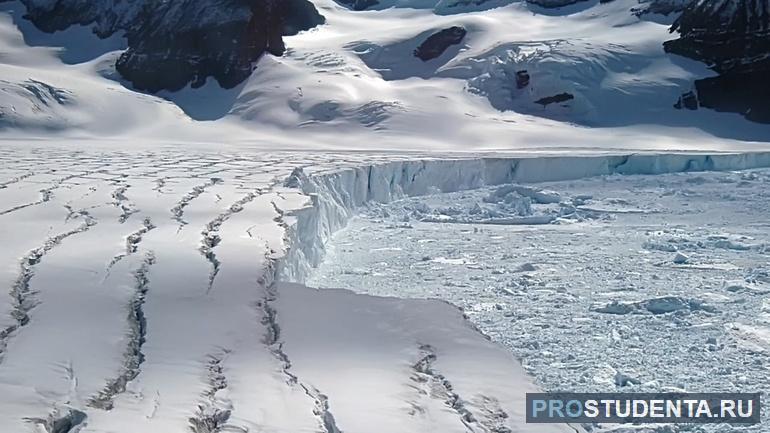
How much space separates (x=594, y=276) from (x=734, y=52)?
73.5ft

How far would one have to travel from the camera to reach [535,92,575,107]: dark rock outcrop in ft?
78.6

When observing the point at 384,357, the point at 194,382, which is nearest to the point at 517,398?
the point at 384,357

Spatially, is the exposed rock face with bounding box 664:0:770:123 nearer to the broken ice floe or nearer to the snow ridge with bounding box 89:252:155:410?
the broken ice floe

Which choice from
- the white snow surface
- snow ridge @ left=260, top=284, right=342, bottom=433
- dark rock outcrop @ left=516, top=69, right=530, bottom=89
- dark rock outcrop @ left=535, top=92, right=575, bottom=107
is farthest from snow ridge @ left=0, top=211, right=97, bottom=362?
dark rock outcrop @ left=516, top=69, right=530, bottom=89

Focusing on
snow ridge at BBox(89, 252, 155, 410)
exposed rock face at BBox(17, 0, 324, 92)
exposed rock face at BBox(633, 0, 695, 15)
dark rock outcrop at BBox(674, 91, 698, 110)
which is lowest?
snow ridge at BBox(89, 252, 155, 410)

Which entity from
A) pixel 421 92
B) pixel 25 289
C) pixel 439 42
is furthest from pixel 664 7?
pixel 25 289

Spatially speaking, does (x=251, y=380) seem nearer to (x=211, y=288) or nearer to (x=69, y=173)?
(x=211, y=288)

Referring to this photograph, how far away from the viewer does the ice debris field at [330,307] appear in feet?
9.04

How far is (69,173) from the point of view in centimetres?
898

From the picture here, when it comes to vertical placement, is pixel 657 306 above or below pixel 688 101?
below

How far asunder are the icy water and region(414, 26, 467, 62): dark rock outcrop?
18.3 m

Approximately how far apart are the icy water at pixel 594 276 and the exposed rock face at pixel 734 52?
48.3ft

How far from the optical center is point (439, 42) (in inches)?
1141

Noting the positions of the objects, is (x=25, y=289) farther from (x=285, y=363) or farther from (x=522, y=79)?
(x=522, y=79)
